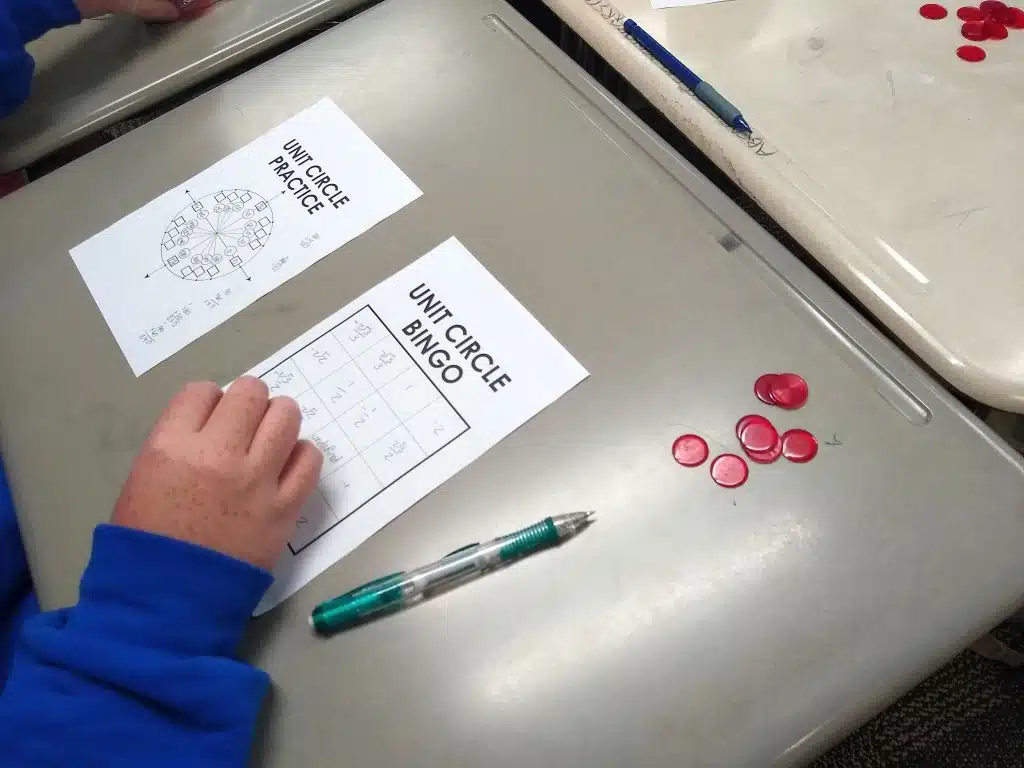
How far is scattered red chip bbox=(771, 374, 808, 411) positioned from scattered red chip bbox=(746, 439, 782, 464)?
31 mm

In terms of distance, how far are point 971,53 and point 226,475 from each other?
0.65 m

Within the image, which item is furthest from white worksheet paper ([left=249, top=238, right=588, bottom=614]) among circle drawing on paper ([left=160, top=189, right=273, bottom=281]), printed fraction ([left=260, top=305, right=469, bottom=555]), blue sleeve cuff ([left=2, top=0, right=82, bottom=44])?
blue sleeve cuff ([left=2, top=0, right=82, bottom=44])

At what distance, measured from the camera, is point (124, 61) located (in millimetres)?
686

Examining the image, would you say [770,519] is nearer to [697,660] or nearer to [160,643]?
[697,660]

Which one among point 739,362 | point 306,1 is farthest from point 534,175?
point 306,1

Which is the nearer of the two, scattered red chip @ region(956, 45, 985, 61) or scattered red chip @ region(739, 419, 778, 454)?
scattered red chip @ region(739, 419, 778, 454)

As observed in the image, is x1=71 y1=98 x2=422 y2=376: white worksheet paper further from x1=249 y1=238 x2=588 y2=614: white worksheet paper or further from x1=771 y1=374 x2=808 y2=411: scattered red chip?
x1=771 y1=374 x2=808 y2=411: scattered red chip

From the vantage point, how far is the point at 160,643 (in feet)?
1.39

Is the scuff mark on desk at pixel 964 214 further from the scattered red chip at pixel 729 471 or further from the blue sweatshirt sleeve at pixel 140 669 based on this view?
the blue sweatshirt sleeve at pixel 140 669

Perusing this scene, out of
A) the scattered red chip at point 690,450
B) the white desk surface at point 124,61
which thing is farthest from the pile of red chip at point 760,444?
the white desk surface at point 124,61

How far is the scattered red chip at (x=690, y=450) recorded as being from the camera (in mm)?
454

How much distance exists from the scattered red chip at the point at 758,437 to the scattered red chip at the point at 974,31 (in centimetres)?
40

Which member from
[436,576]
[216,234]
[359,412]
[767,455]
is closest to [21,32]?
[216,234]

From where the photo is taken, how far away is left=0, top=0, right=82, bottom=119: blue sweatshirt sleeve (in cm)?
62
